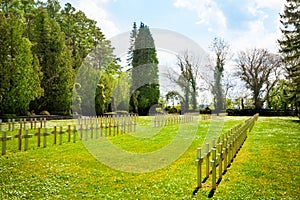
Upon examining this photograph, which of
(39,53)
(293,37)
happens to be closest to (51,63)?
(39,53)

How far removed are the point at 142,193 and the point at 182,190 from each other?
34.7 inches

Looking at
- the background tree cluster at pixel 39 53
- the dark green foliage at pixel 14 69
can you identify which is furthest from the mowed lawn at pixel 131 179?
the background tree cluster at pixel 39 53

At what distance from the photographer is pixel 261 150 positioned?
11695 mm

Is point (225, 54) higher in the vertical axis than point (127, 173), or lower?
higher

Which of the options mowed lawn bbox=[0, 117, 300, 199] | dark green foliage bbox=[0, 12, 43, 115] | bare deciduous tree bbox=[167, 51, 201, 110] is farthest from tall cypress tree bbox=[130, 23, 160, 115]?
mowed lawn bbox=[0, 117, 300, 199]

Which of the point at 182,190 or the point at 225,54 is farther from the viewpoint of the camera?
the point at 225,54

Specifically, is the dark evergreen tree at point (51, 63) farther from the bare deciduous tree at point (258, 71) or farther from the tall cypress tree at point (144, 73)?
the bare deciduous tree at point (258, 71)

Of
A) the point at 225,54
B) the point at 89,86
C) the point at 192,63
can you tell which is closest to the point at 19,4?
the point at 89,86

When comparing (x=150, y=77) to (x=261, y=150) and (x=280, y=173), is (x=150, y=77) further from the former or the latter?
(x=280, y=173)

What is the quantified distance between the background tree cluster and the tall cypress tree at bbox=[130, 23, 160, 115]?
9.04m

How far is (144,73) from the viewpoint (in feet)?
165

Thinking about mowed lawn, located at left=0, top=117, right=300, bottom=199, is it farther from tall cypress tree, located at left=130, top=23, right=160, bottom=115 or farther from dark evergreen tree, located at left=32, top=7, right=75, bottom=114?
tall cypress tree, located at left=130, top=23, right=160, bottom=115

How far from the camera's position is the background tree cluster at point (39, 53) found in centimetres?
2756

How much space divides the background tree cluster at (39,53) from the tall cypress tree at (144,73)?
29.7ft
